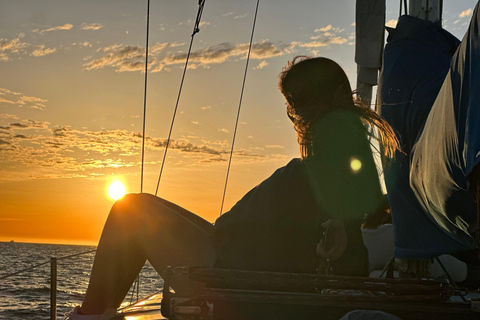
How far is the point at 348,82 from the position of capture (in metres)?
1.59

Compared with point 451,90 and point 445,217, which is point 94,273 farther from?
point 451,90

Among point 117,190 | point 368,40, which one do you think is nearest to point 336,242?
point 117,190

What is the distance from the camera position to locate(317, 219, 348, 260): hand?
1256 millimetres

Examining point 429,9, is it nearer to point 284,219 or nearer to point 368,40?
point 368,40

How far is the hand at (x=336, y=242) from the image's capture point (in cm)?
126

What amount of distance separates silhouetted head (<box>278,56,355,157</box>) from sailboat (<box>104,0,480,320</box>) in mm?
576

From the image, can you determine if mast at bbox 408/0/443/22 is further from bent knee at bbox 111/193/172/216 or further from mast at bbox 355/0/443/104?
bent knee at bbox 111/193/172/216

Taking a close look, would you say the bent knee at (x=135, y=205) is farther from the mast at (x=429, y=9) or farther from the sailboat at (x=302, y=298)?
the mast at (x=429, y=9)

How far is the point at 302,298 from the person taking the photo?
92 cm

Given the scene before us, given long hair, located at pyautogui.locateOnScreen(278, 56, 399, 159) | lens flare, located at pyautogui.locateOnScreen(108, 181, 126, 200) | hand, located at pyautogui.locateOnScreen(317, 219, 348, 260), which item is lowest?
hand, located at pyautogui.locateOnScreen(317, 219, 348, 260)

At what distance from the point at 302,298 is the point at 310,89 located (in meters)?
0.78

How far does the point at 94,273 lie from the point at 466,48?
1.06 metres

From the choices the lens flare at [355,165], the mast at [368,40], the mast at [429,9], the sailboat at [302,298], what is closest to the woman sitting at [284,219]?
the lens flare at [355,165]

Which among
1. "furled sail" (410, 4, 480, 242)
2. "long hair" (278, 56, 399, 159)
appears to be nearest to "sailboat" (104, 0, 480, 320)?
"furled sail" (410, 4, 480, 242)
